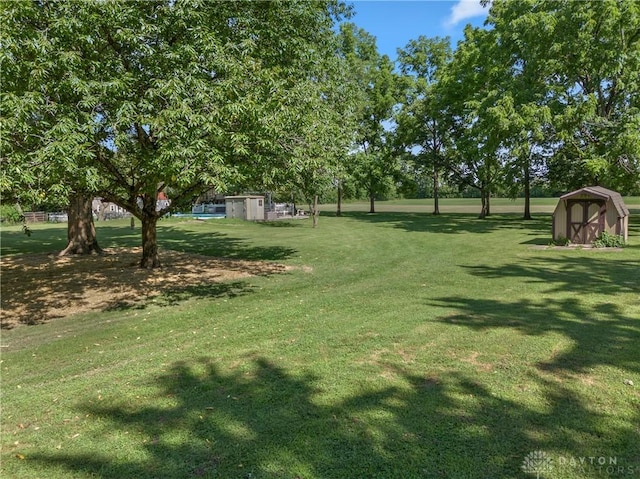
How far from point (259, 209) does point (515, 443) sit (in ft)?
115

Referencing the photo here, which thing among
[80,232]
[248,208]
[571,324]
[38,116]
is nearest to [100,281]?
[38,116]

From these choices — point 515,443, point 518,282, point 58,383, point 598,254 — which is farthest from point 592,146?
point 58,383

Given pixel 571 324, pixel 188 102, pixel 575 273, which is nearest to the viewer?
pixel 571 324

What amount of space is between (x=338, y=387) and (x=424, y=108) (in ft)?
111

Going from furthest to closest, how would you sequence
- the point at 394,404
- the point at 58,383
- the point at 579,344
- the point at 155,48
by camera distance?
the point at 155,48, the point at 579,344, the point at 58,383, the point at 394,404

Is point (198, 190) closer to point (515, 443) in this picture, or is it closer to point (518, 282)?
point (518, 282)

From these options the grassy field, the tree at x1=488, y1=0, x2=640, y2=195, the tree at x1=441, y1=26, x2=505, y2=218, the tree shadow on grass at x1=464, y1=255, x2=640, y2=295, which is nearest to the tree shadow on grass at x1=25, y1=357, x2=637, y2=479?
the grassy field

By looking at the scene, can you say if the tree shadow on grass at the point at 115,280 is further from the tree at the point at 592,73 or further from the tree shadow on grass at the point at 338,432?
the tree at the point at 592,73

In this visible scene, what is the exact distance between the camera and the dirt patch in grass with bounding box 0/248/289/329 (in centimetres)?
834

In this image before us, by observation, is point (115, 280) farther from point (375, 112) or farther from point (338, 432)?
point (375, 112)

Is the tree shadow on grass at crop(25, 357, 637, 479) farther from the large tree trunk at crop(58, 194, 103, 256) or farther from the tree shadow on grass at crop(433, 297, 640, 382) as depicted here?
the large tree trunk at crop(58, 194, 103, 256)

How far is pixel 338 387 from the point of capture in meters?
3.96

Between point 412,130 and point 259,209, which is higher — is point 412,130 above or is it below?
above

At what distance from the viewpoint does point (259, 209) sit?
3722cm
